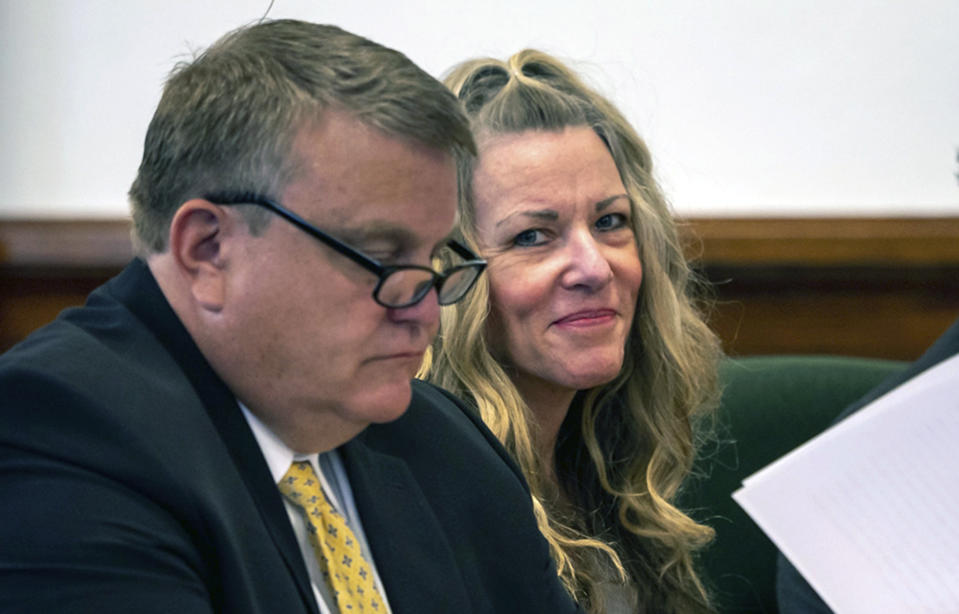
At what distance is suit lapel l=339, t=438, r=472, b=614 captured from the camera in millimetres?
1114

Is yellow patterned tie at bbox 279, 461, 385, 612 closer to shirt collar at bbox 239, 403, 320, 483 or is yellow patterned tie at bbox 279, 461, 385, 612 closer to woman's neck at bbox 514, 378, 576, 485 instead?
shirt collar at bbox 239, 403, 320, 483

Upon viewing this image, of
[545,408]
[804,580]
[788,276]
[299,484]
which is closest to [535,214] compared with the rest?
[545,408]

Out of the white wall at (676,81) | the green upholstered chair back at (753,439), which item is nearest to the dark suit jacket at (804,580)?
the green upholstered chair back at (753,439)

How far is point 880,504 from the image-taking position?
1238 millimetres

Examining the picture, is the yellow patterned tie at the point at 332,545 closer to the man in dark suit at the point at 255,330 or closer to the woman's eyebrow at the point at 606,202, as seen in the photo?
the man in dark suit at the point at 255,330

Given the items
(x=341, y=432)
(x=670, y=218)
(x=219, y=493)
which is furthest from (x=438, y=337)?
(x=219, y=493)

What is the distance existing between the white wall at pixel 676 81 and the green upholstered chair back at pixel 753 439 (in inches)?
18.9

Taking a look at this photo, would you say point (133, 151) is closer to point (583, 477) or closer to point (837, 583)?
point (583, 477)

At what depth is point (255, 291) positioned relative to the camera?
969mm

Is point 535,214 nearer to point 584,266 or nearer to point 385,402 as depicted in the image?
point 584,266

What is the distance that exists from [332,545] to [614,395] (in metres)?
0.92

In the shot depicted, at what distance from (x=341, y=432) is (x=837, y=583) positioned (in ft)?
1.85

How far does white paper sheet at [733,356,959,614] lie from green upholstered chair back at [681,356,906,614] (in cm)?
74

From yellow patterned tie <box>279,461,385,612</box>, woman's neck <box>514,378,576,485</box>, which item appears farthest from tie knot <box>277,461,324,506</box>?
woman's neck <box>514,378,576,485</box>
